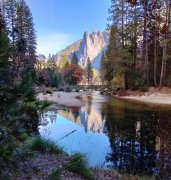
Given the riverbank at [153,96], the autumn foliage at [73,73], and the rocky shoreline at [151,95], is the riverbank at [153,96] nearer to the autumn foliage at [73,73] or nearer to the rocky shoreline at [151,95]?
the rocky shoreline at [151,95]

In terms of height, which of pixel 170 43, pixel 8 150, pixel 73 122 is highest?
pixel 170 43

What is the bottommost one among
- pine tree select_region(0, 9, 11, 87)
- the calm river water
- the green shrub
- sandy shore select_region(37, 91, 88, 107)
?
sandy shore select_region(37, 91, 88, 107)

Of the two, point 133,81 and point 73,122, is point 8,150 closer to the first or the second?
point 73,122

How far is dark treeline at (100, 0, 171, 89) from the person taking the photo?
3450 cm

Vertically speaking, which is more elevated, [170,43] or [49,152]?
[170,43]

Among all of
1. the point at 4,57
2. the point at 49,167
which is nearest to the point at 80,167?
the point at 49,167

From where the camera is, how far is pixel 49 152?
673cm

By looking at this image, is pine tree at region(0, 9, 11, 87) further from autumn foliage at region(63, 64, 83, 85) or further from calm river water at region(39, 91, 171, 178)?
autumn foliage at region(63, 64, 83, 85)

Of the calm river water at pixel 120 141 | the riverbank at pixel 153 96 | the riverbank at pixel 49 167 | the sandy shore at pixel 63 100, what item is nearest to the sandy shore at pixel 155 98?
the riverbank at pixel 153 96

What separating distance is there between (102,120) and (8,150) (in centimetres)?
1119

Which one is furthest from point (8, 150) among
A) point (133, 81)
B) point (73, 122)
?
point (133, 81)

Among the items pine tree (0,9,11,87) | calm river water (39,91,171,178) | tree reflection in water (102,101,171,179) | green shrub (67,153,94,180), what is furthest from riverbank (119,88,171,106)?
pine tree (0,9,11,87)

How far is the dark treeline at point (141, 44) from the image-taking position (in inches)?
1358

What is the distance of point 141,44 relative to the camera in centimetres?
3834
